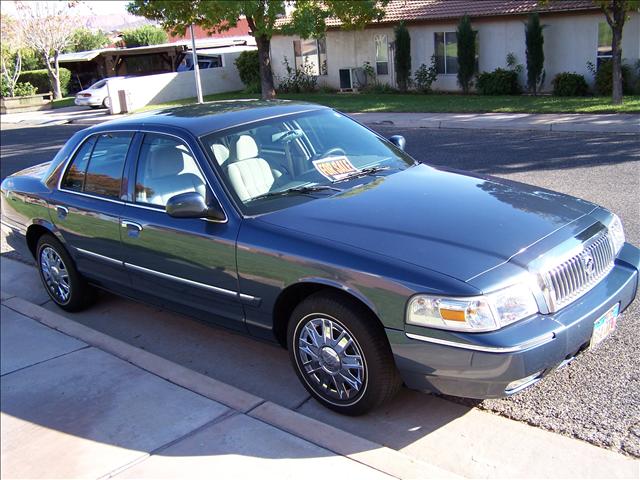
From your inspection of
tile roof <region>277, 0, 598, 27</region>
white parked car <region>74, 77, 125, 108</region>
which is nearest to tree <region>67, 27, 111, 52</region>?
white parked car <region>74, 77, 125, 108</region>

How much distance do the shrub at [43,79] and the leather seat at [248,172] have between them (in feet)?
137

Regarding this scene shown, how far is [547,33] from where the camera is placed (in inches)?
877

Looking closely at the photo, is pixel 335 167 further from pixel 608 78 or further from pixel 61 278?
pixel 608 78

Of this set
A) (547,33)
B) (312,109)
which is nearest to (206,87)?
(547,33)

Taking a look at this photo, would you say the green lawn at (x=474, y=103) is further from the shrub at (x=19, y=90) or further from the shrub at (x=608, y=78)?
the shrub at (x=19, y=90)

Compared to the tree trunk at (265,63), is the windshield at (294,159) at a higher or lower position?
lower

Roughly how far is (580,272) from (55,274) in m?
4.36

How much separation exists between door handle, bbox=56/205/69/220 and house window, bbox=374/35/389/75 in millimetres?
23035

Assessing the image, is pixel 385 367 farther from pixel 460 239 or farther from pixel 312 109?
pixel 312 109

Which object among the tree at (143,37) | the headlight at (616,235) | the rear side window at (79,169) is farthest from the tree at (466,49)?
the tree at (143,37)

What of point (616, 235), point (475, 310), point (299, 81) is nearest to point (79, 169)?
point (475, 310)

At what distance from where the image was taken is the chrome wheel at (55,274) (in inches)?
234

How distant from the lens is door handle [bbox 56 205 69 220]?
223 inches

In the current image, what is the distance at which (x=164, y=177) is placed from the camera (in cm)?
494
